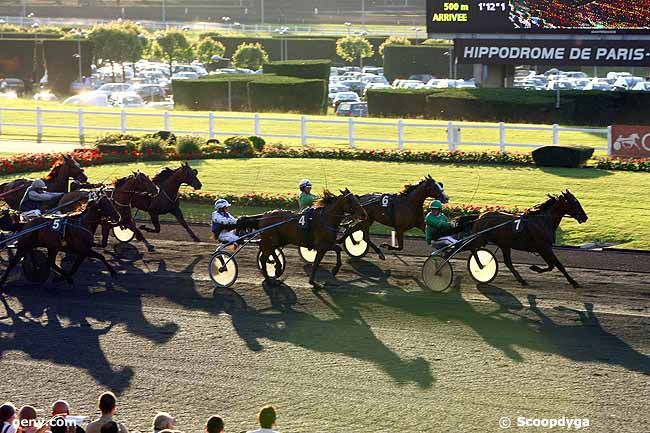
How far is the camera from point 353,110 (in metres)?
46.7

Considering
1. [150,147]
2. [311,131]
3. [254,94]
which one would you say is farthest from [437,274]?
[254,94]

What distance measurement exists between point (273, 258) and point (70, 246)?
336 cm

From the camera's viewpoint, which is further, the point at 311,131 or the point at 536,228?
the point at 311,131

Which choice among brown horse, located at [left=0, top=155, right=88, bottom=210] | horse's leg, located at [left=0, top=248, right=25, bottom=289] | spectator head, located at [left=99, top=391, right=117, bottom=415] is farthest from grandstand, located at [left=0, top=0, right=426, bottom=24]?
spectator head, located at [left=99, top=391, right=117, bottom=415]

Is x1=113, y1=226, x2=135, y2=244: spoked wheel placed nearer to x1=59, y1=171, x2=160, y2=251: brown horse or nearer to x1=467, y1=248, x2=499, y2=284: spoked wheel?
x1=59, y1=171, x2=160, y2=251: brown horse

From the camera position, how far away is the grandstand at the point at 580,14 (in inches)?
1489

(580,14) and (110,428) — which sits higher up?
(580,14)

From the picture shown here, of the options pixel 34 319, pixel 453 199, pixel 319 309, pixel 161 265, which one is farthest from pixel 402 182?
pixel 34 319


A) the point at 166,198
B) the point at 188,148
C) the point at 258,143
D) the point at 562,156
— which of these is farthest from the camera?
the point at 258,143

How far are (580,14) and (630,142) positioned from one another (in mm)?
10621

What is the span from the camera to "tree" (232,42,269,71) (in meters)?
67.7

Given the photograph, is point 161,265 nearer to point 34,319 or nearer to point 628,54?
point 34,319

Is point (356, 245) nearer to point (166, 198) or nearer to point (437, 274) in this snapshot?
point (437, 274)

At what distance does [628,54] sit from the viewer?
37938 millimetres
